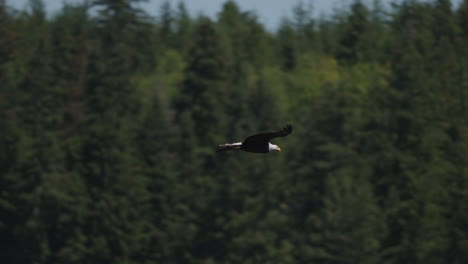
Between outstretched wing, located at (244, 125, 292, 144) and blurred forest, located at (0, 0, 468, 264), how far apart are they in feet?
118

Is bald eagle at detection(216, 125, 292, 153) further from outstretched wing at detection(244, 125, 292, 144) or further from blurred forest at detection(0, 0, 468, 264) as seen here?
blurred forest at detection(0, 0, 468, 264)

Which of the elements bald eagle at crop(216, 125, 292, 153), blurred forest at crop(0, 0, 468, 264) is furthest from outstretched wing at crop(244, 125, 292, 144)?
blurred forest at crop(0, 0, 468, 264)

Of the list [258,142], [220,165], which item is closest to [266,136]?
[258,142]

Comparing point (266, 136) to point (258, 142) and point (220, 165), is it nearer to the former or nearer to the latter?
point (258, 142)

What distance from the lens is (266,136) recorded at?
16141mm

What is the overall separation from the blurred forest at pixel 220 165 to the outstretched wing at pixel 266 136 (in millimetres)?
35861

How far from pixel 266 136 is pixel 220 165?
4151cm

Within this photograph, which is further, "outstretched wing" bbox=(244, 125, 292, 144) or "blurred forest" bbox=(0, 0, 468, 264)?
"blurred forest" bbox=(0, 0, 468, 264)

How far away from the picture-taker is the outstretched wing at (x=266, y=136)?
15.8m

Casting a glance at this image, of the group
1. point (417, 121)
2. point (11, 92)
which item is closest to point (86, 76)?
point (11, 92)

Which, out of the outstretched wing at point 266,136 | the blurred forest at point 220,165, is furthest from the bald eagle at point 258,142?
the blurred forest at point 220,165

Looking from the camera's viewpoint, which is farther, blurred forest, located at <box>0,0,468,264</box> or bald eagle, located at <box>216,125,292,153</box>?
blurred forest, located at <box>0,0,468,264</box>

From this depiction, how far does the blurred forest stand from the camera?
176 ft

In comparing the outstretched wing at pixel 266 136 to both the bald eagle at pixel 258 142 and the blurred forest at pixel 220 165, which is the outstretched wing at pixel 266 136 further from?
the blurred forest at pixel 220 165
